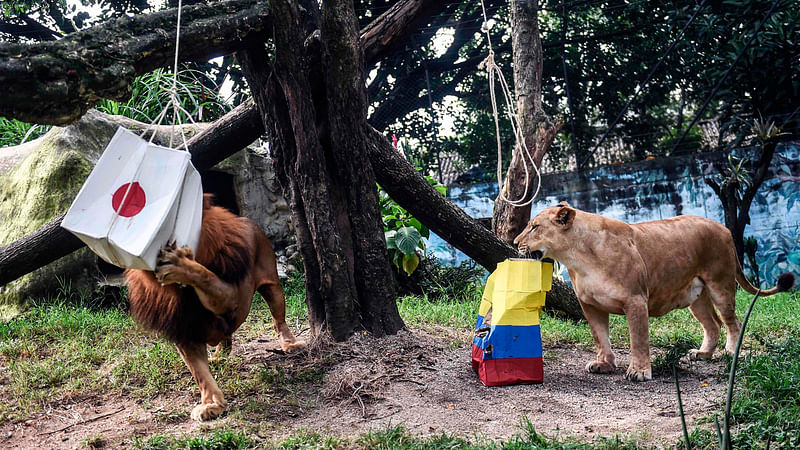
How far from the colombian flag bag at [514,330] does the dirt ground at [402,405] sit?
0.33 ft

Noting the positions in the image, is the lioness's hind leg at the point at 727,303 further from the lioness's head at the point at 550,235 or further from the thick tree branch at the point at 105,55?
the thick tree branch at the point at 105,55

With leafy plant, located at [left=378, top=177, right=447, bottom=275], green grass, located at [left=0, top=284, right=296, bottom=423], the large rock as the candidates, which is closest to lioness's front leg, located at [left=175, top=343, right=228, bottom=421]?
green grass, located at [left=0, top=284, right=296, bottom=423]

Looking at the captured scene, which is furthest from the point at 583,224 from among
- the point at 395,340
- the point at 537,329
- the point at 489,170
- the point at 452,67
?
the point at 452,67

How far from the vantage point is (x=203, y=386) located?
158 inches

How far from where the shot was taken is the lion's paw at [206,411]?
3.85 meters

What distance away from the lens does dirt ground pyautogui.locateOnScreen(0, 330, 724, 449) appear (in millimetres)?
3607

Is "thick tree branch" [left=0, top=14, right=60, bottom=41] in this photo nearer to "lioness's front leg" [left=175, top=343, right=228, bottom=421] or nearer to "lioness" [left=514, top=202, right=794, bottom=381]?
"lioness's front leg" [left=175, top=343, right=228, bottom=421]

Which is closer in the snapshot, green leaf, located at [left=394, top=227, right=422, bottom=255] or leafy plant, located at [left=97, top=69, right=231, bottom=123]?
green leaf, located at [left=394, top=227, right=422, bottom=255]

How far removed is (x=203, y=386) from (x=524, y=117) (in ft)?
13.8

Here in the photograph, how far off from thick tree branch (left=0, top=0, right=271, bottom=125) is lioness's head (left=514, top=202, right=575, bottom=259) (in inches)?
86.4

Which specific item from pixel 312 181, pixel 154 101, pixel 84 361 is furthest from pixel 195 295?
pixel 154 101

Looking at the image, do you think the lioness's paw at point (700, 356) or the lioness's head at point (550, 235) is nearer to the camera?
the lioness's head at point (550, 235)

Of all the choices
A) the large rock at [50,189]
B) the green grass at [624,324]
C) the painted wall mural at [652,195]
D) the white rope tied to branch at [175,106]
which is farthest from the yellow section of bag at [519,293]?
the painted wall mural at [652,195]

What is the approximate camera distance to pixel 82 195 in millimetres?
3049
